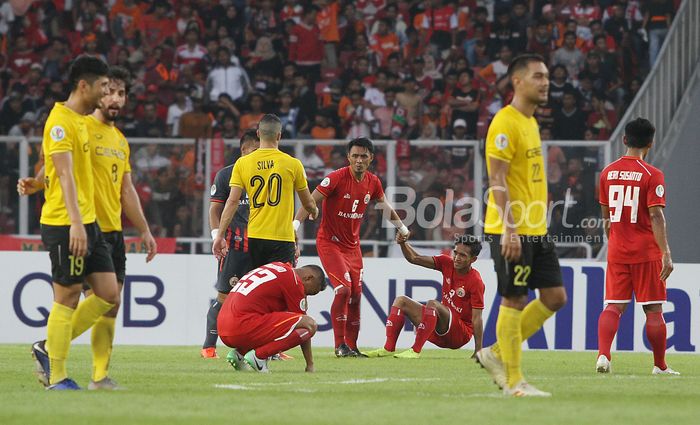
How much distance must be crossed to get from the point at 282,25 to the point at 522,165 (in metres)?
15.5

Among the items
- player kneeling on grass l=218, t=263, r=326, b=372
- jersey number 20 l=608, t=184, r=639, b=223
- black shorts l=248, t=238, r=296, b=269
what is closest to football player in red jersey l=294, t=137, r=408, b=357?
black shorts l=248, t=238, r=296, b=269

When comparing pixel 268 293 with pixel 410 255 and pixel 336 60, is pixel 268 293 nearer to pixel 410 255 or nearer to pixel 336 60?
pixel 410 255

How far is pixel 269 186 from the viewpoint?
11.6 m

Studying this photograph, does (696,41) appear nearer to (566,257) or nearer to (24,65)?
(566,257)

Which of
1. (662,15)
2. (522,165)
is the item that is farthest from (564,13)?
(522,165)

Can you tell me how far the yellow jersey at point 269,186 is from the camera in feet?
→ 38.1

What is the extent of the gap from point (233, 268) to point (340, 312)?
5.07 ft

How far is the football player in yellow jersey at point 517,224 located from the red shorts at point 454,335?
5.07 meters

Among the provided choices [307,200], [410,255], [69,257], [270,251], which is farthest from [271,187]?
[69,257]

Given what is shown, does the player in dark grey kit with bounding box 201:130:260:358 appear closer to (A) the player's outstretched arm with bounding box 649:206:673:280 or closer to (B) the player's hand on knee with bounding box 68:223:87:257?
(A) the player's outstretched arm with bounding box 649:206:673:280

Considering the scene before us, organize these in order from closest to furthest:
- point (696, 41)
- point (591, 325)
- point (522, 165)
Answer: point (522, 165) → point (591, 325) → point (696, 41)

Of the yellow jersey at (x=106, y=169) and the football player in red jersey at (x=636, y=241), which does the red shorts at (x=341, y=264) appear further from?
the yellow jersey at (x=106, y=169)

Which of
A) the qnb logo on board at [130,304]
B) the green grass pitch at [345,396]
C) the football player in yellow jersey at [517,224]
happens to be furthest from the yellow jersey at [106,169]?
the qnb logo on board at [130,304]

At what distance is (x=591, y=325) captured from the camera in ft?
52.5
